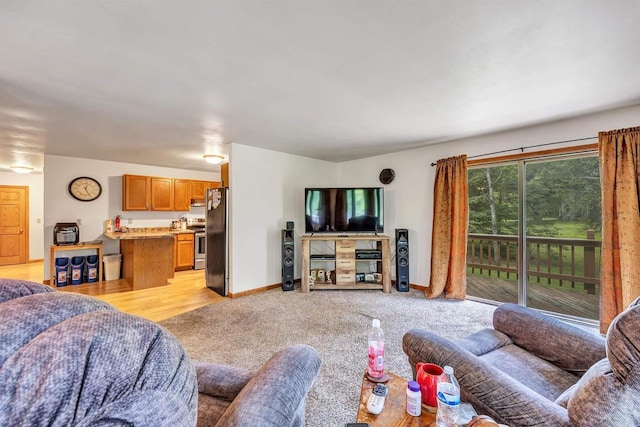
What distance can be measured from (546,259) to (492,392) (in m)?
3.83

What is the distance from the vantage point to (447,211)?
4004 mm

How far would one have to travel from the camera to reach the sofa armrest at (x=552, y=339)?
1.40 meters

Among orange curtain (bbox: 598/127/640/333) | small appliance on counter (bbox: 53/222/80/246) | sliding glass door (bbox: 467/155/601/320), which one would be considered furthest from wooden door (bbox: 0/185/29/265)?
orange curtain (bbox: 598/127/640/333)

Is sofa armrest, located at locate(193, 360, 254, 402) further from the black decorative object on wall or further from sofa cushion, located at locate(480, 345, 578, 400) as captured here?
the black decorative object on wall

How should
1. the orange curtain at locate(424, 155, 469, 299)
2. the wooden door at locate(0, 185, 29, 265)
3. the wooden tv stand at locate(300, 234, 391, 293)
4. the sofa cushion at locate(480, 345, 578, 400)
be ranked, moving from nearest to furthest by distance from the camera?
the sofa cushion at locate(480, 345, 578, 400) < the orange curtain at locate(424, 155, 469, 299) < the wooden tv stand at locate(300, 234, 391, 293) < the wooden door at locate(0, 185, 29, 265)

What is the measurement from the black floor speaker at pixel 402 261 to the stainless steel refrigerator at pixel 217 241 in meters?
2.68

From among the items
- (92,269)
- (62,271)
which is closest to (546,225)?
(92,269)

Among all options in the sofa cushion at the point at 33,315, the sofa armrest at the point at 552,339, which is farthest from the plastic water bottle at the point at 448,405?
the sofa cushion at the point at 33,315

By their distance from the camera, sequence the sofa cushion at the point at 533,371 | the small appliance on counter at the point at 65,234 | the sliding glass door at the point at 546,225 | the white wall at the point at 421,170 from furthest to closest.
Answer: the small appliance on counter at the point at 65,234 → the sliding glass door at the point at 546,225 → the white wall at the point at 421,170 → the sofa cushion at the point at 533,371

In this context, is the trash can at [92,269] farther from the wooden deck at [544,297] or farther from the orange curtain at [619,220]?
the orange curtain at [619,220]

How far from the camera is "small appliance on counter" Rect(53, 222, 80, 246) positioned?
4.73 metres

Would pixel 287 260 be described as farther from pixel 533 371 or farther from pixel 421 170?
pixel 533 371

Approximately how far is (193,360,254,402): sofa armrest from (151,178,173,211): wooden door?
5420 mm

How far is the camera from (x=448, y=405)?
97cm
